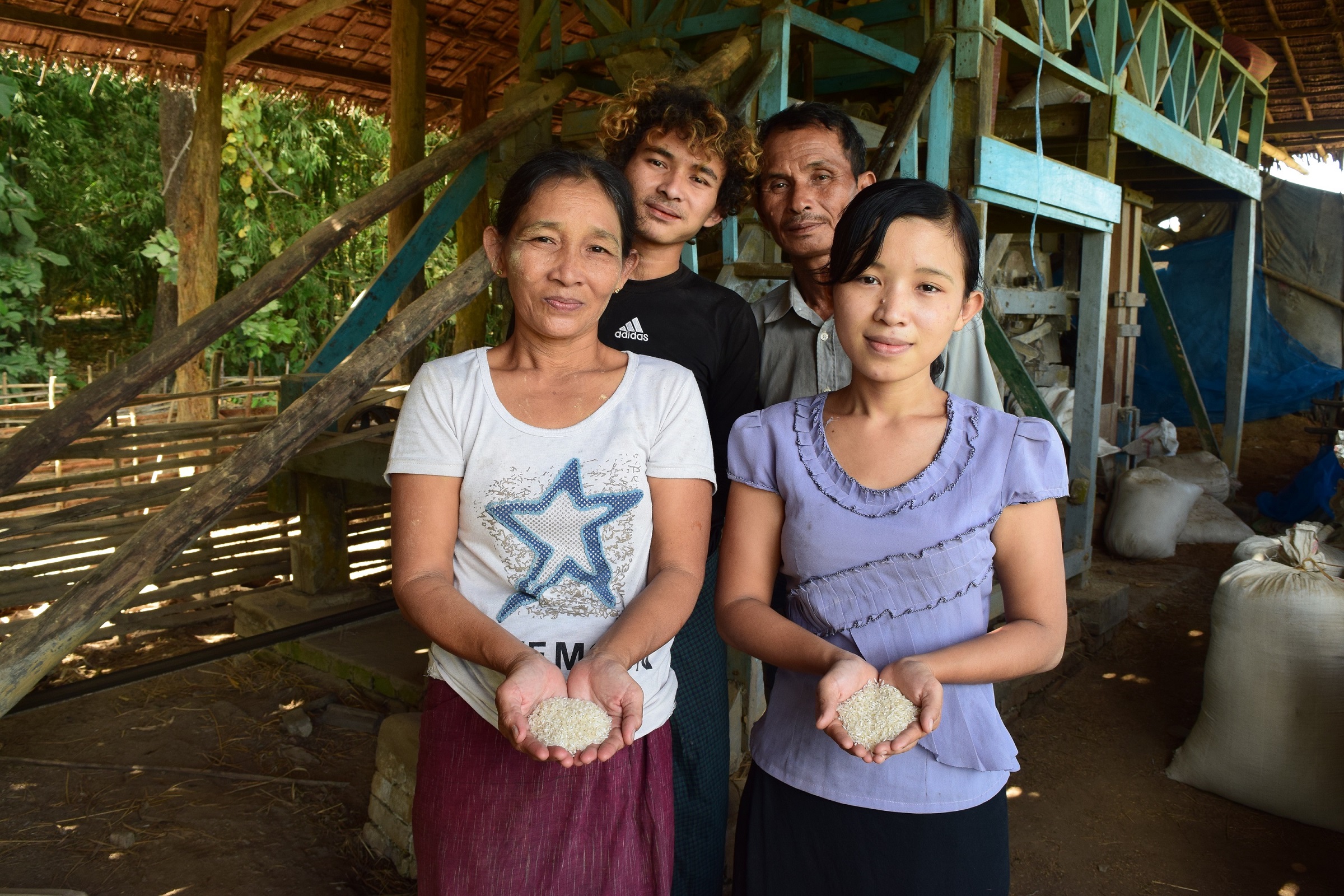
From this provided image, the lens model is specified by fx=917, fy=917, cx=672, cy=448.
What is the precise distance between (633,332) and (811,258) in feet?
1.45

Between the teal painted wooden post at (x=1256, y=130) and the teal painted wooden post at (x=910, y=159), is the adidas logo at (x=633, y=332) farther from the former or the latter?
the teal painted wooden post at (x=1256, y=130)

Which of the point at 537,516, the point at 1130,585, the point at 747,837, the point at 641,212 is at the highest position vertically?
the point at 641,212

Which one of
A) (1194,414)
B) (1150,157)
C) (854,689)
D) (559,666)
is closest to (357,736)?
(559,666)

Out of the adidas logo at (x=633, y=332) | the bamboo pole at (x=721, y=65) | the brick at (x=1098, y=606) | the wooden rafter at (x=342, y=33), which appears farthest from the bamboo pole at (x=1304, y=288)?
the adidas logo at (x=633, y=332)

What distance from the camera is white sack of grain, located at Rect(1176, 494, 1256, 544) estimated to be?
23.0 feet

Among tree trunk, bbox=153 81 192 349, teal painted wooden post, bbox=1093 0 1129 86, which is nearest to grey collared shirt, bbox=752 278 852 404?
teal painted wooden post, bbox=1093 0 1129 86

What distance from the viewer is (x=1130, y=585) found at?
605 centimetres

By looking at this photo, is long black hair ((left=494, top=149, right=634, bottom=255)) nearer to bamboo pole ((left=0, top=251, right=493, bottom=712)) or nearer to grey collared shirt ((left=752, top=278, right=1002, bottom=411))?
grey collared shirt ((left=752, top=278, right=1002, bottom=411))

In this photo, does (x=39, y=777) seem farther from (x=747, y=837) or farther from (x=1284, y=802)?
(x=1284, y=802)

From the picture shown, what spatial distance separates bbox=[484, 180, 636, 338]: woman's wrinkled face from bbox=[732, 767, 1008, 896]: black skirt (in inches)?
32.4

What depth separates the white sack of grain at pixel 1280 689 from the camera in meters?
3.21

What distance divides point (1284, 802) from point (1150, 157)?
16.8 feet

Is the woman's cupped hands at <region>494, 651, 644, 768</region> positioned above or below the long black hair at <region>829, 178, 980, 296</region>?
below

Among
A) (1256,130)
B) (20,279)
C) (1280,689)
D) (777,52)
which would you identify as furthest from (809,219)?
(20,279)
